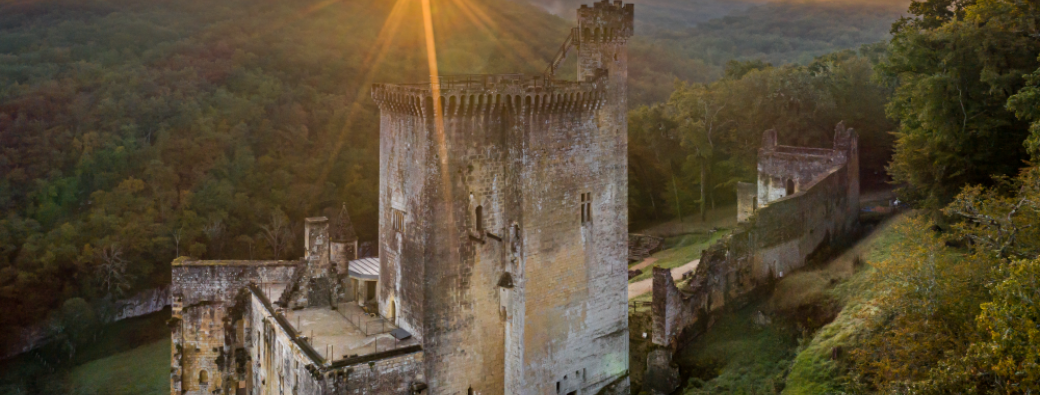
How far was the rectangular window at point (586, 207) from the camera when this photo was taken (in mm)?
26031

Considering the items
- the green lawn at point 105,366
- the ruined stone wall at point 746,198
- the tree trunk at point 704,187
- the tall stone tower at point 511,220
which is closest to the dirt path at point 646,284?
the ruined stone wall at point 746,198

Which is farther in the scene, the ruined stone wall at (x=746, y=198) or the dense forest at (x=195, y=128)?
the dense forest at (x=195, y=128)

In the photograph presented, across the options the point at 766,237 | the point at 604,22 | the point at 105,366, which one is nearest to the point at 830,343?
the point at 766,237

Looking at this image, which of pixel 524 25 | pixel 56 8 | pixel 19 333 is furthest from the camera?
pixel 524 25

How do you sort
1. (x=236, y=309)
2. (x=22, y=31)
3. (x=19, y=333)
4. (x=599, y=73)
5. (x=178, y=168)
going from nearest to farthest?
(x=599, y=73), (x=236, y=309), (x=19, y=333), (x=178, y=168), (x=22, y=31)

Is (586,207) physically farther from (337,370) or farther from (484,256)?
(337,370)

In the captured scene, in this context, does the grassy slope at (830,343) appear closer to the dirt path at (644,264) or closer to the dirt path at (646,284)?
the dirt path at (646,284)

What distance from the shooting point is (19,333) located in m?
51.5

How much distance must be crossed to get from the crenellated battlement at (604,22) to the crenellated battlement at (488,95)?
1.56 m

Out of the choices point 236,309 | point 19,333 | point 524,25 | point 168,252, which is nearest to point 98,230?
point 168,252

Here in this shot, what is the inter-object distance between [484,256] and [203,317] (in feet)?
43.1

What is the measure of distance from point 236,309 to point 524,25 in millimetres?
90480

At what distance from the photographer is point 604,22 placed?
25844 millimetres

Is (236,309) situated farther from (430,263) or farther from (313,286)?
(430,263)
